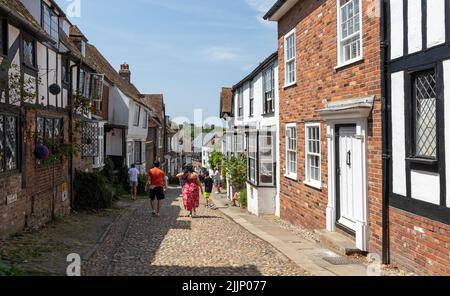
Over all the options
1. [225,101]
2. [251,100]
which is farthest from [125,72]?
[251,100]

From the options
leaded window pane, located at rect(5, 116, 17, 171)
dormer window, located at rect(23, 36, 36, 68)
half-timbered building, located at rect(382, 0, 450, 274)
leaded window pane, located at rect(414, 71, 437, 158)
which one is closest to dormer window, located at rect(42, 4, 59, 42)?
dormer window, located at rect(23, 36, 36, 68)

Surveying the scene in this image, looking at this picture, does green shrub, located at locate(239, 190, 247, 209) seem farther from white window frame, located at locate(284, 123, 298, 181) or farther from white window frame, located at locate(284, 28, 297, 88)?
white window frame, located at locate(284, 28, 297, 88)

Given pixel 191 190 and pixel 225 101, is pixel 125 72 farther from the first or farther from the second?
pixel 191 190

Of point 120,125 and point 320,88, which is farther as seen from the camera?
point 120,125

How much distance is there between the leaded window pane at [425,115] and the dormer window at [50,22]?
9899mm

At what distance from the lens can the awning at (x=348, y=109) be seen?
8.18 meters

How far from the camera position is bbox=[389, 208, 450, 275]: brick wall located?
6148mm

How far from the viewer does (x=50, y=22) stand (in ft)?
43.7

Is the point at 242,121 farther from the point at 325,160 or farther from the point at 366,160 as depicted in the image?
the point at 366,160

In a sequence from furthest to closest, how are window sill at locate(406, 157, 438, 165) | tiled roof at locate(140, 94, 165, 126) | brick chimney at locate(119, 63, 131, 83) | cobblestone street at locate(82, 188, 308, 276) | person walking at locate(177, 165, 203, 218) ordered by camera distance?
tiled roof at locate(140, 94, 165, 126), brick chimney at locate(119, 63, 131, 83), person walking at locate(177, 165, 203, 218), cobblestone street at locate(82, 188, 308, 276), window sill at locate(406, 157, 438, 165)

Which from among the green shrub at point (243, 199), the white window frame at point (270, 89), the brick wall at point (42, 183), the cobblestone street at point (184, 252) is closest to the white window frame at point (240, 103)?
the green shrub at point (243, 199)

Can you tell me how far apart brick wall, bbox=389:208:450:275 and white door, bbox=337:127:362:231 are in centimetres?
159

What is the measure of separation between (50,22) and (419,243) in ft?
37.0
